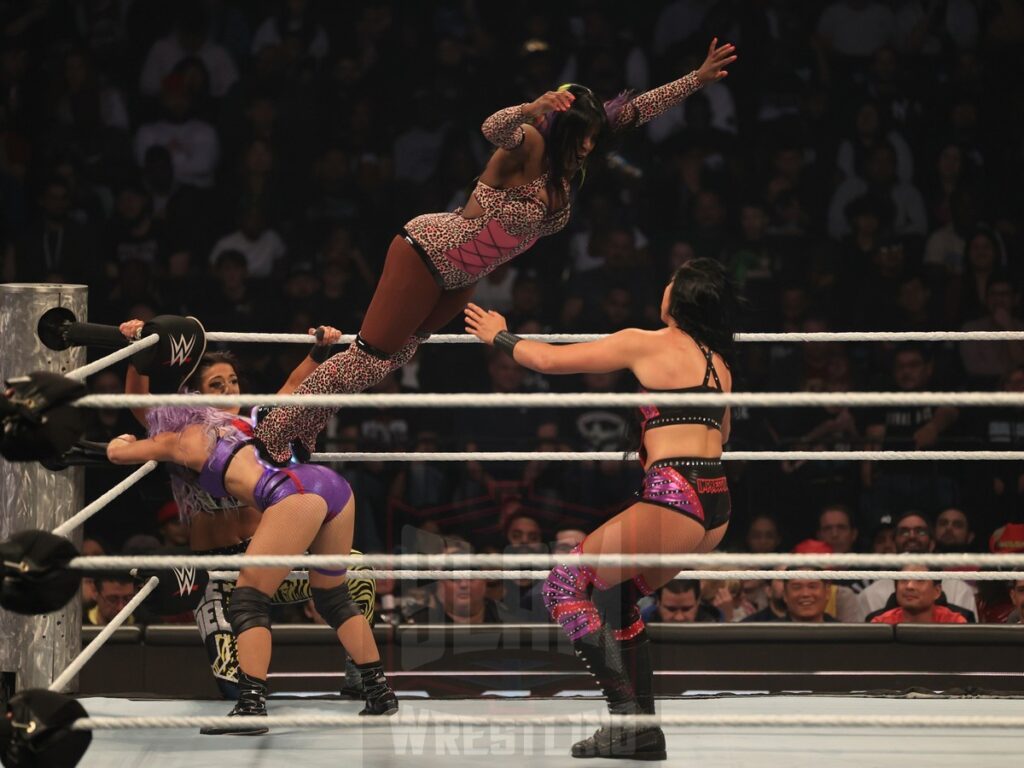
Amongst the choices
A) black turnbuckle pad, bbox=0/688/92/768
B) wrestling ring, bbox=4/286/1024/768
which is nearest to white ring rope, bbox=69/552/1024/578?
wrestling ring, bbox=4/286/1024/768

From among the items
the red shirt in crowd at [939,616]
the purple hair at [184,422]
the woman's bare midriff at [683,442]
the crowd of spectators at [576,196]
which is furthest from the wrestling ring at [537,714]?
the crowd of spectators at [576,196]

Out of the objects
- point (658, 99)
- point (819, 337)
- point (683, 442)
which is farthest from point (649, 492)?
point (658, 99)

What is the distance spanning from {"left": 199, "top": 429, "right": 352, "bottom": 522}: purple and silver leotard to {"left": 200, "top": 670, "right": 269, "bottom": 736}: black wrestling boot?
0.36 metres

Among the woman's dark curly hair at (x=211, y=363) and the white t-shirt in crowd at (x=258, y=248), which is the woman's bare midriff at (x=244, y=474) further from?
the white t-shirt in crowd at (x=258, y=248)

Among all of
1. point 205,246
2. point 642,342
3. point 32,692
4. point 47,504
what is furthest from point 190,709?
point 205,246

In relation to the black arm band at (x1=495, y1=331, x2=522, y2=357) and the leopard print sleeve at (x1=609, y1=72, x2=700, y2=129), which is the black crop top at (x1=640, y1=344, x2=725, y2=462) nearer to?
the black arm band at (x1=495, y1=331, x2=522, y2=357)

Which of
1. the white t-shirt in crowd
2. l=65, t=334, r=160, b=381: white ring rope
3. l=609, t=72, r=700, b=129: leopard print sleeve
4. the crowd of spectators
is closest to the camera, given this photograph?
l=65, t=334, r=160, b=381: white ring rope

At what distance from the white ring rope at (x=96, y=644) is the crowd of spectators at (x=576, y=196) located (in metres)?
1.85

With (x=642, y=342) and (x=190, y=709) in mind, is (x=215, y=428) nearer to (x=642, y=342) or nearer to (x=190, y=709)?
(x=190, y=709)

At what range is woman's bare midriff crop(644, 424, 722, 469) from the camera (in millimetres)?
2521

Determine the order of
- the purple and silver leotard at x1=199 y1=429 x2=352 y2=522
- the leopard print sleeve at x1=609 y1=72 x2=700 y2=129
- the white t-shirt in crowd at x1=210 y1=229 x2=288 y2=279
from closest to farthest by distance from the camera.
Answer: the leopard print sleeve at x1=609 y1=72 x2=700 y2=129 → the purple and silver leotard at x1=199 y1=429 x2=352 y2=522 → the white t-shirt in crowd at x1=210 y1=229 x2=288 y2=279

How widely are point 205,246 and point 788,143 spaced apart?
2.51 metres

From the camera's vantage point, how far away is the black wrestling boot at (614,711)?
97.2 inches

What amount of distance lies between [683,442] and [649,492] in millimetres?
118
